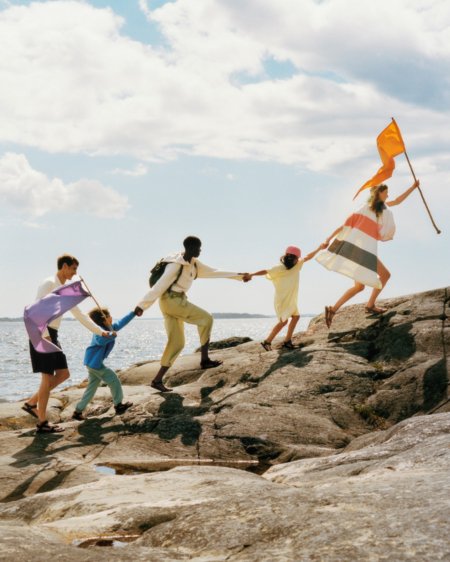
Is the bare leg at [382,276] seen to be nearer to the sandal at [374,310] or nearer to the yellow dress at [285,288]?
the sandal at [374,310]

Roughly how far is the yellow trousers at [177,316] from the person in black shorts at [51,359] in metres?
1.86

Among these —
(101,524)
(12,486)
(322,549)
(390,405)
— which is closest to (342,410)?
(390,405)

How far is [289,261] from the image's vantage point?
40.9ft

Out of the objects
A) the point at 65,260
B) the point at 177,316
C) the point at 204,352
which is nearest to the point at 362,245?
the point at 204,352

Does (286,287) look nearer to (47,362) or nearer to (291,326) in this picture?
(291,326)

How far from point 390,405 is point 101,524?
6.11 metres

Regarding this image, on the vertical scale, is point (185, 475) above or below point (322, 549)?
below

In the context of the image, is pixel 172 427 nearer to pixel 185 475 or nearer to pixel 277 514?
pixel 185 475

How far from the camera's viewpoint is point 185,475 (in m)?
6.30

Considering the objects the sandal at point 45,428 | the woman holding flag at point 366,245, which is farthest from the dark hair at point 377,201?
the sandal at point 45,428

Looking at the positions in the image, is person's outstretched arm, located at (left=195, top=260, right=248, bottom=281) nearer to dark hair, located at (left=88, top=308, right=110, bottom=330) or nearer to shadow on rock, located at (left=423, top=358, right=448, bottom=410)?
dark hair, located at (left=88, top=308, right=110, bottom=330)

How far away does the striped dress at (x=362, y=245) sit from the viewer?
12273mm

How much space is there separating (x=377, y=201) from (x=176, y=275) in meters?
4.22

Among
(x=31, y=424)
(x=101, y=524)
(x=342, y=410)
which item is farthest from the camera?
(x=31, y=424)
